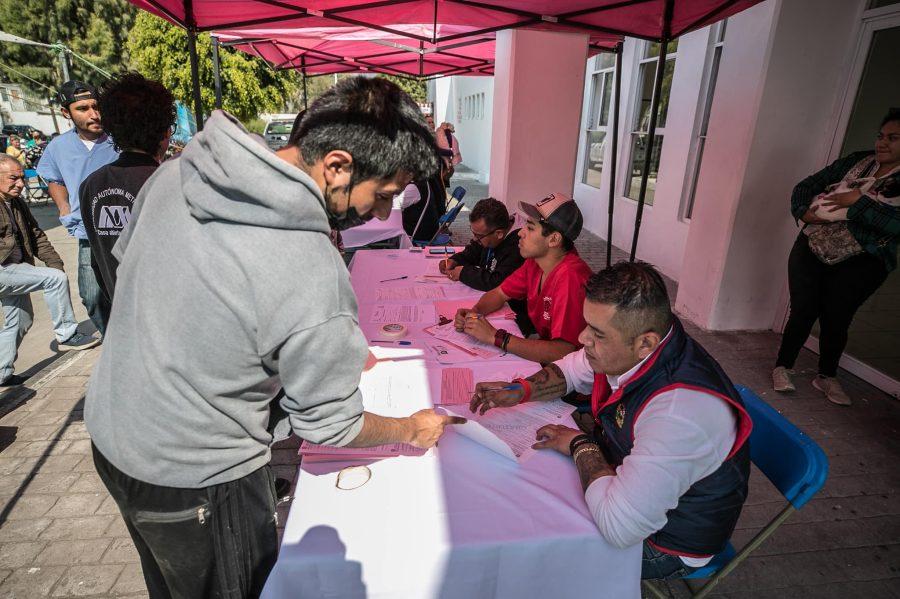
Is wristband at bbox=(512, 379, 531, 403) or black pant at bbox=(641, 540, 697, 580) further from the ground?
wristband at bbox=(512, 379, 531, 403)

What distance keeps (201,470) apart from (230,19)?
445cm

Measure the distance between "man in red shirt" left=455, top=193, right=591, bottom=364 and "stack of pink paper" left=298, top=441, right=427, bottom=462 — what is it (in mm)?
851

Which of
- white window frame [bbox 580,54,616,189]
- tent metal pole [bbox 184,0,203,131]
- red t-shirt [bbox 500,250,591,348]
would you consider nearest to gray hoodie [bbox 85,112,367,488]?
red t-shirt [bbox 500,250,591,348]

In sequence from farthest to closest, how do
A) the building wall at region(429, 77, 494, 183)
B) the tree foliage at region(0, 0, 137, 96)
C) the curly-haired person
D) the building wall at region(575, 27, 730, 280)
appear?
the tree foliage at region(0, 0, 137, 96) < the building wall at region(429, 77, 494, 183) < the building wall at region(575, 27, 730, 280) < the curly-haired person

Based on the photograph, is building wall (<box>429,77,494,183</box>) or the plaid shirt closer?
the plaid shirt

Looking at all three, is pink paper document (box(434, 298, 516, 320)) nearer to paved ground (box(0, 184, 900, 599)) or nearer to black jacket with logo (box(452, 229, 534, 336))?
black jacket with logo (box(452, 229, 534, 336))

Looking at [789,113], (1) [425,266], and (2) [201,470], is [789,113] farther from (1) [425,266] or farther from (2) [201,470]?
(2) [201,470]

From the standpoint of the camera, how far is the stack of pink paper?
1416mm

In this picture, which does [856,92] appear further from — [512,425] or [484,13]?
[512,425]

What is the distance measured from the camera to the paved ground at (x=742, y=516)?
2049 mm

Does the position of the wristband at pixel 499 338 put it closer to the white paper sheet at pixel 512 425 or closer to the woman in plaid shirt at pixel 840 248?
the white paper sheet at pixel 512 425

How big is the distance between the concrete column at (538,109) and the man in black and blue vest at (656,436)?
4.44m

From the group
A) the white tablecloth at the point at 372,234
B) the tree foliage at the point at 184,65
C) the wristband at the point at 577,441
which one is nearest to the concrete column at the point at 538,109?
the white tablecloth at the point at 372,234

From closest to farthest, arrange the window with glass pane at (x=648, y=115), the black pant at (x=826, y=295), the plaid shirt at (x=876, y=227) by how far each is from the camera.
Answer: the plaid shirt at (x=876, y=227), the black pant at (x=826, y=295), the window with glass pane at (x=648, y=115)
